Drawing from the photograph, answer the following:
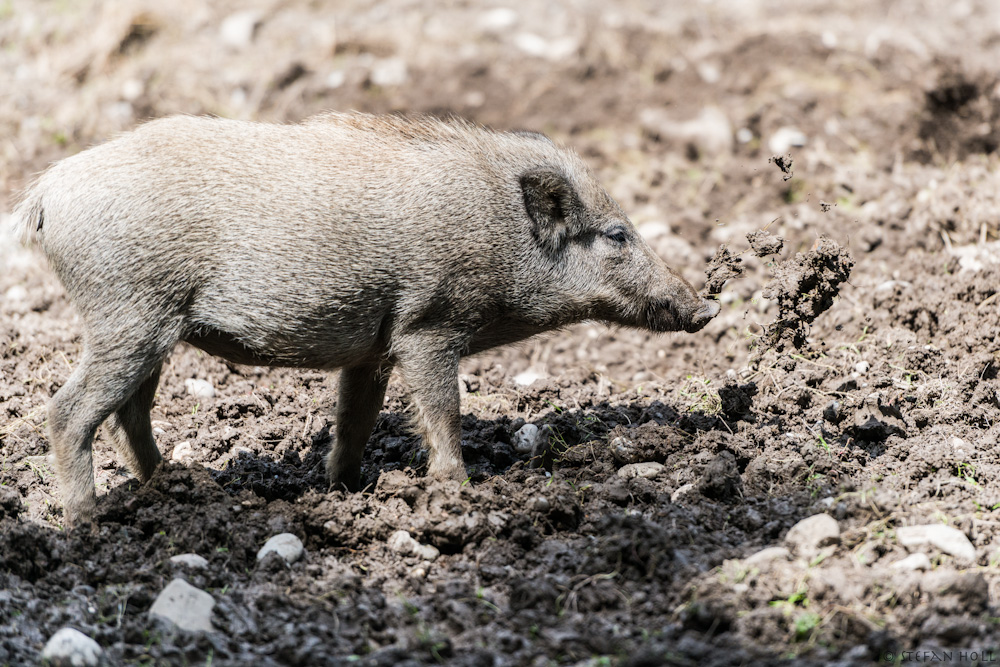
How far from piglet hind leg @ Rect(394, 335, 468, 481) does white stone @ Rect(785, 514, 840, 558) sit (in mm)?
1761

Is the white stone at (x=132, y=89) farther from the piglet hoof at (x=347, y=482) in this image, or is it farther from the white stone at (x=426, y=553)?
the white stone at (x=426, y=553)

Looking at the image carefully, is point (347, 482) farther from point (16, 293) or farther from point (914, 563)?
point (16, 293)

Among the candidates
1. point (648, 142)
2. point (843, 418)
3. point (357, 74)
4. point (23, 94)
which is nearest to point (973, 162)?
point (648, 142)

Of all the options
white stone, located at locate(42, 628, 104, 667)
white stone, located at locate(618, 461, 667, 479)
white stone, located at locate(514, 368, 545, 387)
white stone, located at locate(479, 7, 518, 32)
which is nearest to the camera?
white stone, located at locate(42, 628, 104, 667)

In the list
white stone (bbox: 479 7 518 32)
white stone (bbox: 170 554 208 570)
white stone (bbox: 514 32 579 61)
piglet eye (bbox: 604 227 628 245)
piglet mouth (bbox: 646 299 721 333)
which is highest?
white stone (bbox: 479 7 518 32)

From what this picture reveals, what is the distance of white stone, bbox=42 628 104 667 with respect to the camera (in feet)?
11.9

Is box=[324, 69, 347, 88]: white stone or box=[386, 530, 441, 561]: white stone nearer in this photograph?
box=[386, 530, 441, 561]: white stone

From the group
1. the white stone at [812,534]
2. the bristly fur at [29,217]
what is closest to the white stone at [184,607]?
the bristly fur at [29,217]

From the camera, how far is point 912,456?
200 inches

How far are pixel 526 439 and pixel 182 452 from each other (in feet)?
6.62

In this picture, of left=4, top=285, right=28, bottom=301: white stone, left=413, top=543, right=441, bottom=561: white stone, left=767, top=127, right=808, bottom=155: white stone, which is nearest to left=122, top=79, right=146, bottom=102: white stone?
left=4, top=285, right=28, bottom=301: white stone

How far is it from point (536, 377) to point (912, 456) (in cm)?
268

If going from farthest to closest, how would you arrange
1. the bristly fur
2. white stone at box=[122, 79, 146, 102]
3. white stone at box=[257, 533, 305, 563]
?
1. white stone at box=[122, 79, 146, 102]
2. the bristly fur
3. white stone at box=[257, 533, 305, 563]

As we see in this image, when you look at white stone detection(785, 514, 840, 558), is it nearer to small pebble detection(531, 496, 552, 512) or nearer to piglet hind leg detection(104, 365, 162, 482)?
small pebble detection(531, 496, 552, 512)
